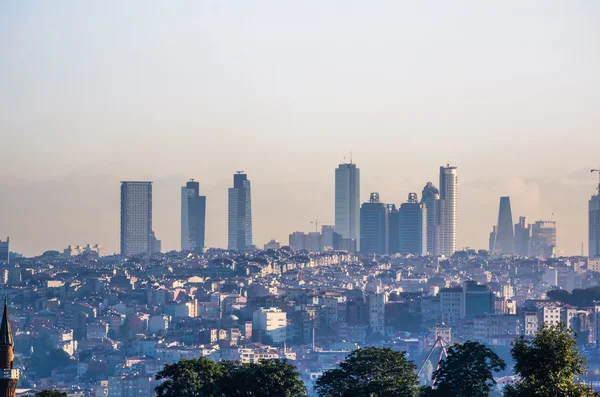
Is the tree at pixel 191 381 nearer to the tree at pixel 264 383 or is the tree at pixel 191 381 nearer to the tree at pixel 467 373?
the tree at pixel 264 383

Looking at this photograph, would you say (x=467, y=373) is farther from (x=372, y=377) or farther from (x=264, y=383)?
(x=264, y=383)

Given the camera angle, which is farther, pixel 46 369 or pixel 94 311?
pixel 94 311

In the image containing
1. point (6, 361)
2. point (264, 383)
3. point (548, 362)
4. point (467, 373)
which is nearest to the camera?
point (548, 362)

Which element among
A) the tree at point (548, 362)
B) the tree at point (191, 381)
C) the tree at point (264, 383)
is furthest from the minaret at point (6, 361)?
the tree at point (548, 362)

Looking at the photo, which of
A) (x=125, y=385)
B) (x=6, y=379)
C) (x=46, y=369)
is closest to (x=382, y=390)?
(x=6, y=379)

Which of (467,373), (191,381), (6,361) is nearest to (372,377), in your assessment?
(467,373)

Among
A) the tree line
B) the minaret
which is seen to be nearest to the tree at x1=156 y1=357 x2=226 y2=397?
the tree line

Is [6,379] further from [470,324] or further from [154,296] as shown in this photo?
[154,296]
